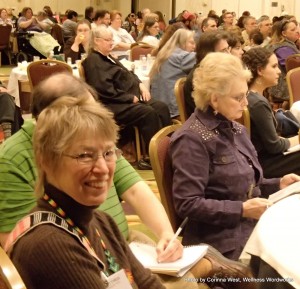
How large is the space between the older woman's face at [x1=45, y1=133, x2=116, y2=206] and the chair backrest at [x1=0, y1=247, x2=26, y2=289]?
0.98 ft

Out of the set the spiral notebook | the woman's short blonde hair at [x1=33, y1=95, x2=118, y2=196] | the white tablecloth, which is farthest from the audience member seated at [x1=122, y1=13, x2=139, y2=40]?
the woman's short blonde hair at [x1=33, y1=95, x2=118, y2=196]

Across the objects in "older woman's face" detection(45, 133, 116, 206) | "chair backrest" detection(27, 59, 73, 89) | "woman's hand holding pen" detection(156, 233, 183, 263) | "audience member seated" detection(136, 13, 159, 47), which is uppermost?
"older woman's face" detection(45, 133, 116, 206)

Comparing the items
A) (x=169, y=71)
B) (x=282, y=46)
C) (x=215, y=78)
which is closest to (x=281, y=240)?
(x=215, y=78)

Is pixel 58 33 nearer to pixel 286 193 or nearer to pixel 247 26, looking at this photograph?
pixel 247 26

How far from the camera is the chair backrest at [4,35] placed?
1327cm

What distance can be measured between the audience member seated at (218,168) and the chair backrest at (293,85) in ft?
8.48

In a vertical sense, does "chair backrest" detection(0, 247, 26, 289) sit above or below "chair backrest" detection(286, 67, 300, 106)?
above

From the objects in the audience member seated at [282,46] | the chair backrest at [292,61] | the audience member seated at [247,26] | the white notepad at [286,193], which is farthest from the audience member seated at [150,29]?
the white notepad at [286,193]

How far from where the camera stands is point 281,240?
2.00 metres

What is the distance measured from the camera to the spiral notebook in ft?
7.21

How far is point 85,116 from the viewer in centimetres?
163

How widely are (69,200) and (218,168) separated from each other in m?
1.26

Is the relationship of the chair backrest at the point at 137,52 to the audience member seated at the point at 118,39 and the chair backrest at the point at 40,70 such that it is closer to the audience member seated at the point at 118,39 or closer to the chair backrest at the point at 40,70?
the audience member seated at the point at 118,39

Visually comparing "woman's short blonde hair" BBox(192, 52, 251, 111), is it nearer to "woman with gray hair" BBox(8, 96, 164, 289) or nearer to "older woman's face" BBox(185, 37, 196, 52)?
"woman with gray hair" BBox(8, 96, 164, 289)
